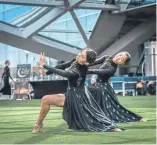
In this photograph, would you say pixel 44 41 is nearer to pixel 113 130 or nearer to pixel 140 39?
pixel 140 39

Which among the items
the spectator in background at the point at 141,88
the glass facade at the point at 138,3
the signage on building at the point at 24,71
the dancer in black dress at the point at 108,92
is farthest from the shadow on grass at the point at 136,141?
the glass facade at the point at 138,3

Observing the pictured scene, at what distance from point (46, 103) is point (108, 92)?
2178 mm

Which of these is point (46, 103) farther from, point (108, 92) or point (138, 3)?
point (138, 3)

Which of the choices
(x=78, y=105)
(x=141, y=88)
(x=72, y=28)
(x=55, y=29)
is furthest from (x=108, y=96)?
(x=72, y=28)

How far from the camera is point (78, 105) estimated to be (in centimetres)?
701

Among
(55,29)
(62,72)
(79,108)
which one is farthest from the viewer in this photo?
(55,29)

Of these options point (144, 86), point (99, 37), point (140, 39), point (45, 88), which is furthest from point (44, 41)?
point (45, 88)

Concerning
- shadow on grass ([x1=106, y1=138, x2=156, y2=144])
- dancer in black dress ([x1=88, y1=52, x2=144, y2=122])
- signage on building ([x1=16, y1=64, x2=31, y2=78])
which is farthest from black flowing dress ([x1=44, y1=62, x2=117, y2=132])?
signage on building ([x1=16, y1=64, x2=31, y2=78])

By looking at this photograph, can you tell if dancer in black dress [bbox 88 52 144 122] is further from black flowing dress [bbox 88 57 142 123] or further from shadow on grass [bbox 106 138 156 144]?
shadow on grass [bbox 106 138 156 144]

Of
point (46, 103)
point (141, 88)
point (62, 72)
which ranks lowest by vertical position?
point (141, 88)

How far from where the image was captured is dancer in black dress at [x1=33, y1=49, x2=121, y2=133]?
6941mm

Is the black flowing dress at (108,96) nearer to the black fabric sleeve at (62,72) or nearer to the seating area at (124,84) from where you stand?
the black fabric sleeve at (62,72)

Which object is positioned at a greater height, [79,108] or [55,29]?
[55,29]

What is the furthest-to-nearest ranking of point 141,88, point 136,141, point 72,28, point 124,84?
point 72,28 < point 124,84 < point 141,88 < point 136,141
